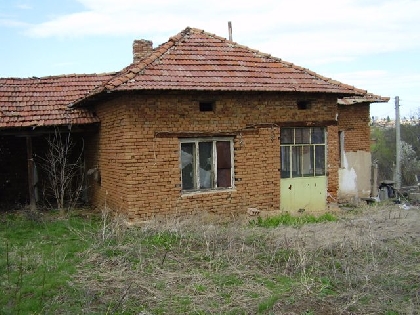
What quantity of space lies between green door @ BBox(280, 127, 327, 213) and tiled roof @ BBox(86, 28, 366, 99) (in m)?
1.32

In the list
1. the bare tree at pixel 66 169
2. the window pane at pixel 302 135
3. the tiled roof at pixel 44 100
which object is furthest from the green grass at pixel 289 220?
the bare tree at pixel 66 169

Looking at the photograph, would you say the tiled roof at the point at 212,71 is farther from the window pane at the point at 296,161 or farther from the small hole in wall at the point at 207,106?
the window pane at the point at 296,161

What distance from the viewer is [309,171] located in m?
11.7

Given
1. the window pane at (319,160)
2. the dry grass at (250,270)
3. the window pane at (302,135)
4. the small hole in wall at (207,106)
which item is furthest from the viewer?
the window pane at (319,160)

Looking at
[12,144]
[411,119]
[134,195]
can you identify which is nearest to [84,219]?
[134,195]

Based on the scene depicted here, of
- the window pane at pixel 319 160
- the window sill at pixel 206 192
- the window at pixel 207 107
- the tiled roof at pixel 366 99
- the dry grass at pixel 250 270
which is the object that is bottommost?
the dry grass at pixel 250 270

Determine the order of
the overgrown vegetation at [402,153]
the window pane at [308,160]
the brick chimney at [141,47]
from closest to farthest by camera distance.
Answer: the window pane at [308,160]
the brick chimney at [141,47]
the overgrown vegetation at [402,153]

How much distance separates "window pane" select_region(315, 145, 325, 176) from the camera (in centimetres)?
1179

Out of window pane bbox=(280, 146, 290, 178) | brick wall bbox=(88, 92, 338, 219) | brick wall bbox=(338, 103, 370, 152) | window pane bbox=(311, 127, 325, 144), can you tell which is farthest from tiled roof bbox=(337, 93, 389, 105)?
window pane bbox=(280, 146, 290, 178)

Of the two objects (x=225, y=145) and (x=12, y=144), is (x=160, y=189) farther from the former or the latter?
(x=12, y=144)

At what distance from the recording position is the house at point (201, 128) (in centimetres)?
978

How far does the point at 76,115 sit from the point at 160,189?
378 cm

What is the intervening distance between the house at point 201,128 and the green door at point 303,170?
0.03m

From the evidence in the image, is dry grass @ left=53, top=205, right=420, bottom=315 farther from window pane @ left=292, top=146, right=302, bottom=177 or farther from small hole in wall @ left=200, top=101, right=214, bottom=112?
small hole in wall @ left=200, top=101, right=214, bottom=112
